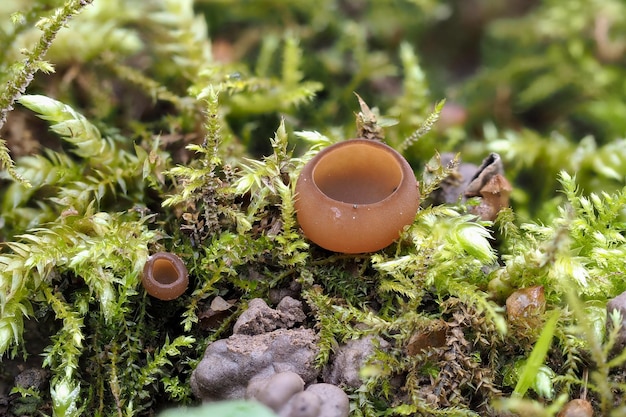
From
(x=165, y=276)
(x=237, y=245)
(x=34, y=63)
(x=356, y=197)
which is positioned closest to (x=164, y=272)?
(x=165, y=276)

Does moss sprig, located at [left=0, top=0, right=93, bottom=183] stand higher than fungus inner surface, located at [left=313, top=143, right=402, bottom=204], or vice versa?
moss sprig, located at [left=0, top=0, right=93, bottom=183]

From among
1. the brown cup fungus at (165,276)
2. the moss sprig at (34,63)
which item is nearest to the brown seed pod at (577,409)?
the brown cup fungus at (165,276)

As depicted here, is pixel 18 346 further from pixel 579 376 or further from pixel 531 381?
pixel 579 376

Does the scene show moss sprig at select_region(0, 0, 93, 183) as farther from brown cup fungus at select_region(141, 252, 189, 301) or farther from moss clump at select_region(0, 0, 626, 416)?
brown cup fungus at select_region(141, 252, 189, 301)

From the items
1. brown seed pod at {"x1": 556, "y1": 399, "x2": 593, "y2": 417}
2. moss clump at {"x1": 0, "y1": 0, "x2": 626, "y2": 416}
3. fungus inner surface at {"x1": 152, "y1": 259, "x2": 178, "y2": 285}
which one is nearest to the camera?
brown seed pod at {"x1": 556, "y1": 399, "x2": 593, "y2": 417}

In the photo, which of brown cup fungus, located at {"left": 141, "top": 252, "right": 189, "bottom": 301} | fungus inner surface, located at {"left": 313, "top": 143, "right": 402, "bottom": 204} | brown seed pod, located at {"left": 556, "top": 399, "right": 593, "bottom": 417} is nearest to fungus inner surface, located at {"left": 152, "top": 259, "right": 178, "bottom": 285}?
brown cup fungus, located at {"left": 141, "top": 252, "right": 189, "bottom": 301}

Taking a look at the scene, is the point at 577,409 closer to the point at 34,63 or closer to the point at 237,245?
the point at 237,245
